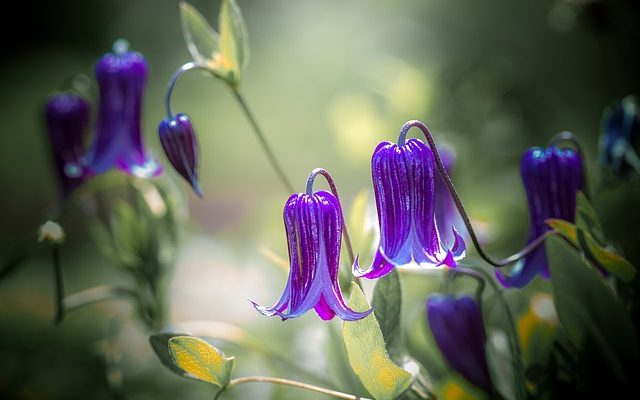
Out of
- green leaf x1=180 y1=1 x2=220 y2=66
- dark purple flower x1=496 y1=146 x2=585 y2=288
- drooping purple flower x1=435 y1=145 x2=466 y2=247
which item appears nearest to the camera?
dark purple flower x1=496 y1=146 x2=585 y2=288

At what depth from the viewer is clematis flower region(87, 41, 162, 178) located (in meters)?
1.58

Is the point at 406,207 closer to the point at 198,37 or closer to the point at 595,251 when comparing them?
the point at 595,251

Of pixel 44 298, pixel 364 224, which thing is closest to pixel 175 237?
pixel 364 224

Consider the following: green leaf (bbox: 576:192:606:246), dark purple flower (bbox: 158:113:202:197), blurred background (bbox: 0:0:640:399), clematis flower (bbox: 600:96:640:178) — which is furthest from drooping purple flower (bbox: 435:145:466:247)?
dark purple flower (bbox: 158:113:202:197)

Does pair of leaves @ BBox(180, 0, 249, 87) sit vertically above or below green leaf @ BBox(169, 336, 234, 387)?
above

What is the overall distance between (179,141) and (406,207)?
434mm

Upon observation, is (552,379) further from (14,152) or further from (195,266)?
(14,152)

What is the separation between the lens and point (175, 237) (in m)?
1.62

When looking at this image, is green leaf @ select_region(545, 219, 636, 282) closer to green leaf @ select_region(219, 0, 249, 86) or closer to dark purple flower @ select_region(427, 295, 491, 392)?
dark purple flower @ select_region(427, 295, 491, 392)

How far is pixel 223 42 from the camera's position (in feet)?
4.50

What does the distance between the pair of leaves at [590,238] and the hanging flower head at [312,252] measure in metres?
0.35

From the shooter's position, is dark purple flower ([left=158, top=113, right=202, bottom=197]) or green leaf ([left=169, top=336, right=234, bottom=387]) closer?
green leaf ([left=169, top=336, right=234, bottom=387])

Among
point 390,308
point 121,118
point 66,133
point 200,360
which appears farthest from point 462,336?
point 66,133

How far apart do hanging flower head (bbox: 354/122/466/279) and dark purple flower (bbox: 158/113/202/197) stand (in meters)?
0.35
